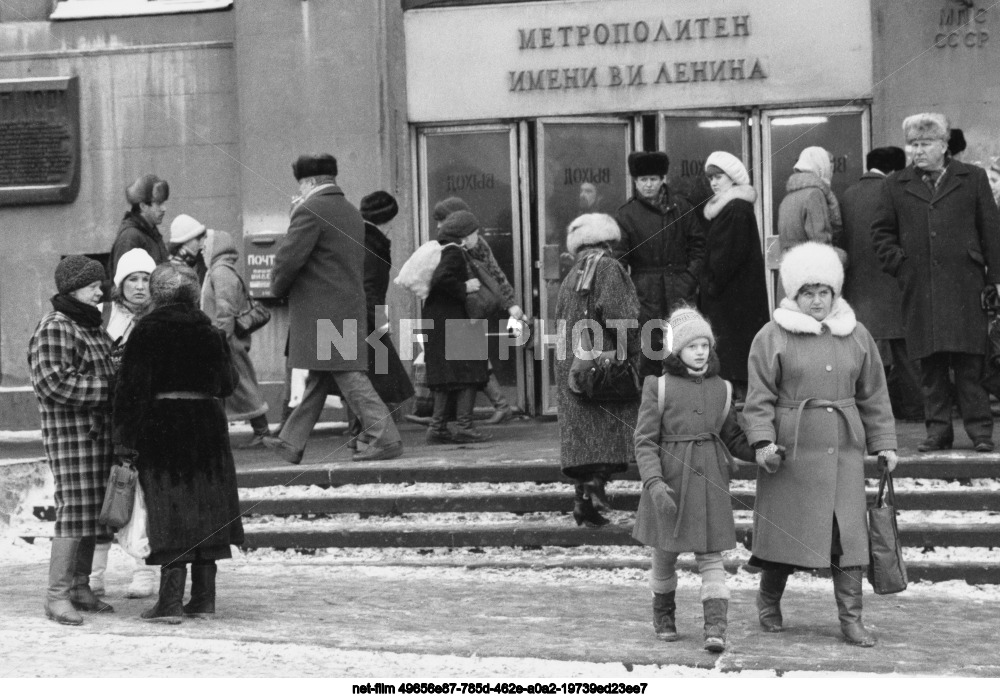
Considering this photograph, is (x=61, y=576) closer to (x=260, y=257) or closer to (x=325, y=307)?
(x=325, y=307)

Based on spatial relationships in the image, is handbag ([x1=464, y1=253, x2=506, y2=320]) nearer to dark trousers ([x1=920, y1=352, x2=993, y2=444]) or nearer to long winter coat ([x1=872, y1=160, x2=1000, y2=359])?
long winter coat ([x1=872, y1=160, x2=1000, y2=359])

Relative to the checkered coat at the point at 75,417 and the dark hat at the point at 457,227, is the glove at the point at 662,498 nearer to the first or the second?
the checkered coat at the point at 75,417

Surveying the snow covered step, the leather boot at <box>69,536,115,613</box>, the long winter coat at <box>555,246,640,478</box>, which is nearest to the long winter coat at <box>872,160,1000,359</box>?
the snow covered step

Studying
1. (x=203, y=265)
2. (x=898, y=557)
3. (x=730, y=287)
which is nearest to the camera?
(x=898, y=557)

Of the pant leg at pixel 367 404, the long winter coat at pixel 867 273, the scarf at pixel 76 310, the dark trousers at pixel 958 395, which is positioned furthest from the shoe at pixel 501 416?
the scarf at pixel 76 310

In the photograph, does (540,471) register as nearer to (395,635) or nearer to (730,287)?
(730,287)

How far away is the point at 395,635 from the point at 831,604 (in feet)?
7.33

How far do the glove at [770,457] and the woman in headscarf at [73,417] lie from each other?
3.17 meters

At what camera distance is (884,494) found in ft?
24.7

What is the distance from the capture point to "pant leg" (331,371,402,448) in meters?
10.2

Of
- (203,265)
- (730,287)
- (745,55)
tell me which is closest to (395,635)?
(730,287)

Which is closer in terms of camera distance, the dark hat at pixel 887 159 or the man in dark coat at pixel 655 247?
the man in dark coat at pixel 655 247

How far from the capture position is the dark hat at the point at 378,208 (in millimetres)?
11484

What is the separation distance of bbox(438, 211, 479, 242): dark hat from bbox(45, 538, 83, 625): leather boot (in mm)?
4248
